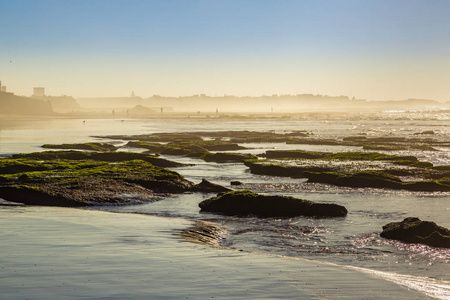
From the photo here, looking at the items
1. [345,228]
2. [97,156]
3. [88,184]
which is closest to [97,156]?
[97,156]

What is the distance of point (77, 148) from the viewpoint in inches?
2749

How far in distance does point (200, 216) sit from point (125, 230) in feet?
18.3

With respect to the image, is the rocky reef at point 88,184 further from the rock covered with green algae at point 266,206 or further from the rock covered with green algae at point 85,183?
the rock covered with green algae at point 266,206

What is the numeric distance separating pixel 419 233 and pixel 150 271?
1176cm

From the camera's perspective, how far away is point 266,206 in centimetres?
2733

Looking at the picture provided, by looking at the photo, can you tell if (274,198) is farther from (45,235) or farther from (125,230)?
(45,235)

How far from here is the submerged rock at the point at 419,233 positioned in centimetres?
2073

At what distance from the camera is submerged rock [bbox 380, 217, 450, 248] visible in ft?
68.0

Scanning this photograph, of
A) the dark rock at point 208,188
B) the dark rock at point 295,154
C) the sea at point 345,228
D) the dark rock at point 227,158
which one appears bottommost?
the sea at point 345,228

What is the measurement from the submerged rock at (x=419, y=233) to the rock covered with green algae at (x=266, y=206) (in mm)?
4842

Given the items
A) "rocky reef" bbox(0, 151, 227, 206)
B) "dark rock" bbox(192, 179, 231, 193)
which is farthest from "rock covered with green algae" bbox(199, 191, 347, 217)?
"dark rock" bbox(192, 179, 231, 193)

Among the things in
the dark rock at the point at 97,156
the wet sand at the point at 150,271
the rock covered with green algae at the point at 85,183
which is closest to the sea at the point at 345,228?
the wet sand at the point at 150,271

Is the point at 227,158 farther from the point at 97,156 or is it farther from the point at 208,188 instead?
Result: the point at 208,188

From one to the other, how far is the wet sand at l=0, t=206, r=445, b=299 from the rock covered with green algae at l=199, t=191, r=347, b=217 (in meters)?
6.47
